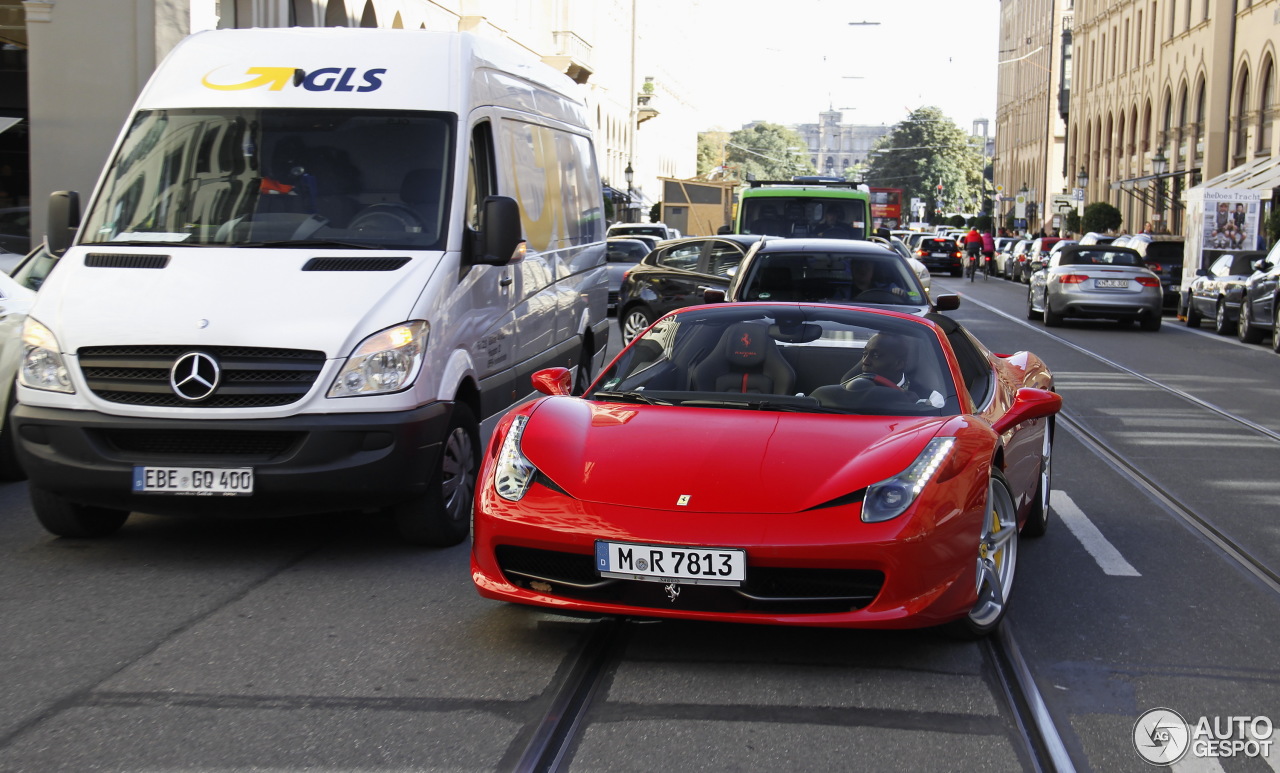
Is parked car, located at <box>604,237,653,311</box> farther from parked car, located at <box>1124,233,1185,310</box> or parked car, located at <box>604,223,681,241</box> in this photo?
parked car, located at <box>1124,233,1185,310</box>

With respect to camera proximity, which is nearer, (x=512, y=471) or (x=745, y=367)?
(x=512, y=471)

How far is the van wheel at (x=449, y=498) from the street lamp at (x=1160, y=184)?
5138cm

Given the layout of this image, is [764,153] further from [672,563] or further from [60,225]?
[672,563]

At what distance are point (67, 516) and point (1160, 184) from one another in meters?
56.7

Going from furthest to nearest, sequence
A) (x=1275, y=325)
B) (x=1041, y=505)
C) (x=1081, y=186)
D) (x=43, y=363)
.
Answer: (x=1081, y=186) → (x=1275, y=325) → (x=1041, y=505) → (x=43, y=363)

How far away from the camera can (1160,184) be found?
191 feet

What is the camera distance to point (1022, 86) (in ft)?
351

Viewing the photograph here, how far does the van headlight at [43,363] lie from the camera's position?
6.77m

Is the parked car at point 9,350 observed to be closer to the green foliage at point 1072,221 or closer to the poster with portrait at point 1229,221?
the poster with portrait at point 1229,221

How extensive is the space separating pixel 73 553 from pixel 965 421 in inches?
166

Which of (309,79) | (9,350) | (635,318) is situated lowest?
(635,318)

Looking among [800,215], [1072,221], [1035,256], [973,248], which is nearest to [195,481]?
[800,215]

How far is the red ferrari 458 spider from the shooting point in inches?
194

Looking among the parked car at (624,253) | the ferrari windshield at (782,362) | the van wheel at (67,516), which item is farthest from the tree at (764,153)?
the ferrari windshield at (782,362)
